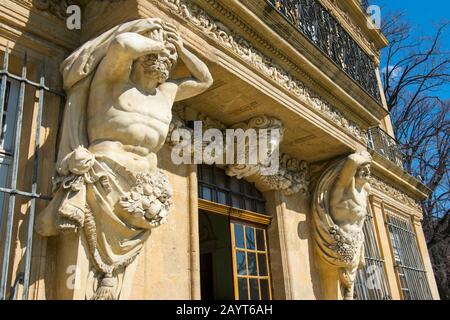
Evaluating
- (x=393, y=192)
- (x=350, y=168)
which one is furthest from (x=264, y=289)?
(x=393, y=192)

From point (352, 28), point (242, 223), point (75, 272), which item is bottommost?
point (75, 272)

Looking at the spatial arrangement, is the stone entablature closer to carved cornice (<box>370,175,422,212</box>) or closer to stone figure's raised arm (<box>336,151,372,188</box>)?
carved cornice (<box>370,175,422,212</box>)

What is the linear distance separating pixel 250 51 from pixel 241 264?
223 centimetres

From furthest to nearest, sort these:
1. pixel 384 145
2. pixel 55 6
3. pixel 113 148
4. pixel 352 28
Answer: pixel 384 145 → pixel 352 28 → pixel 55 6 → pixel 113 148

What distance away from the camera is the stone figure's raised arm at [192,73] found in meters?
3.01

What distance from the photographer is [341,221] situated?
5016mm

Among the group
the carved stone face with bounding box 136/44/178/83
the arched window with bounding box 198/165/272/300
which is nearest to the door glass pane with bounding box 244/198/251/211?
the arched window with bounding box 198/165/272/300

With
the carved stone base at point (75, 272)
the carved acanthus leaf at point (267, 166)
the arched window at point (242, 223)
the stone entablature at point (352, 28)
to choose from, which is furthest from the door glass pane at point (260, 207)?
the stone entablature at point (352, 28)

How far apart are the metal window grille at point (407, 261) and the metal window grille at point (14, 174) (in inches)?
238

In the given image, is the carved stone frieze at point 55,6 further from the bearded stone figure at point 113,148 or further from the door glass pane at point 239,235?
the door glass pane at point 239,235

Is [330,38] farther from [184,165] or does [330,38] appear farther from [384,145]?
[384,145]

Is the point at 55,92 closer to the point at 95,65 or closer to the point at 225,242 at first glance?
the point at 95,65

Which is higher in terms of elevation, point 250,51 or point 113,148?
point 250,51

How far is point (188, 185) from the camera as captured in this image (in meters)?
3.70
